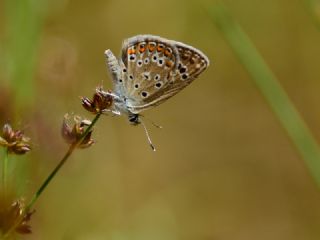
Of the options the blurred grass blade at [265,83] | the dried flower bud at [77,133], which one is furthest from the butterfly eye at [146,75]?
the dried flower bud at [77,133]

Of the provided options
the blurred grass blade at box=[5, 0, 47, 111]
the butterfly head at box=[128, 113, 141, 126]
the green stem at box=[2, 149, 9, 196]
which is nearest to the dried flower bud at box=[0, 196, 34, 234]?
the green stem at box=[2, 149, 9, 196]

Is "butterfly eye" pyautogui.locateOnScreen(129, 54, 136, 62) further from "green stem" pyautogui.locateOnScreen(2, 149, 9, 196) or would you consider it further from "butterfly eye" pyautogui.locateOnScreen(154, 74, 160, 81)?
"green stem" pyautogui.locateOnScreen(2, 149, 9, 196)

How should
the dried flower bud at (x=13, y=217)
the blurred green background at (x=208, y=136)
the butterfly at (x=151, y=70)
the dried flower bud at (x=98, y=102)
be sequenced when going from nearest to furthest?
1. the dried flower bud at (x=13, y=217)
2. the dried flower bud at (x=98, y=102)
3. the butterfly at (x=151, y=70)
4. the blurred green background at (x=208, y=136)

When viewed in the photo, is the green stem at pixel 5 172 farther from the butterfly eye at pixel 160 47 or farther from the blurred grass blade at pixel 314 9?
the blurred grass blade at pixel 314 9

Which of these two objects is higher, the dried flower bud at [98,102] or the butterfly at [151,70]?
the dried flower bud at [98,102]

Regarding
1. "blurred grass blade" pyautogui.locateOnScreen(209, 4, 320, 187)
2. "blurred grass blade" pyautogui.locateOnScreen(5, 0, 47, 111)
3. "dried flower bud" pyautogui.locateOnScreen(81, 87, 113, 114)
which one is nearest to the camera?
"dried flower bud" pyautogui.locateOnScreen(81, 87, 113, 114)
